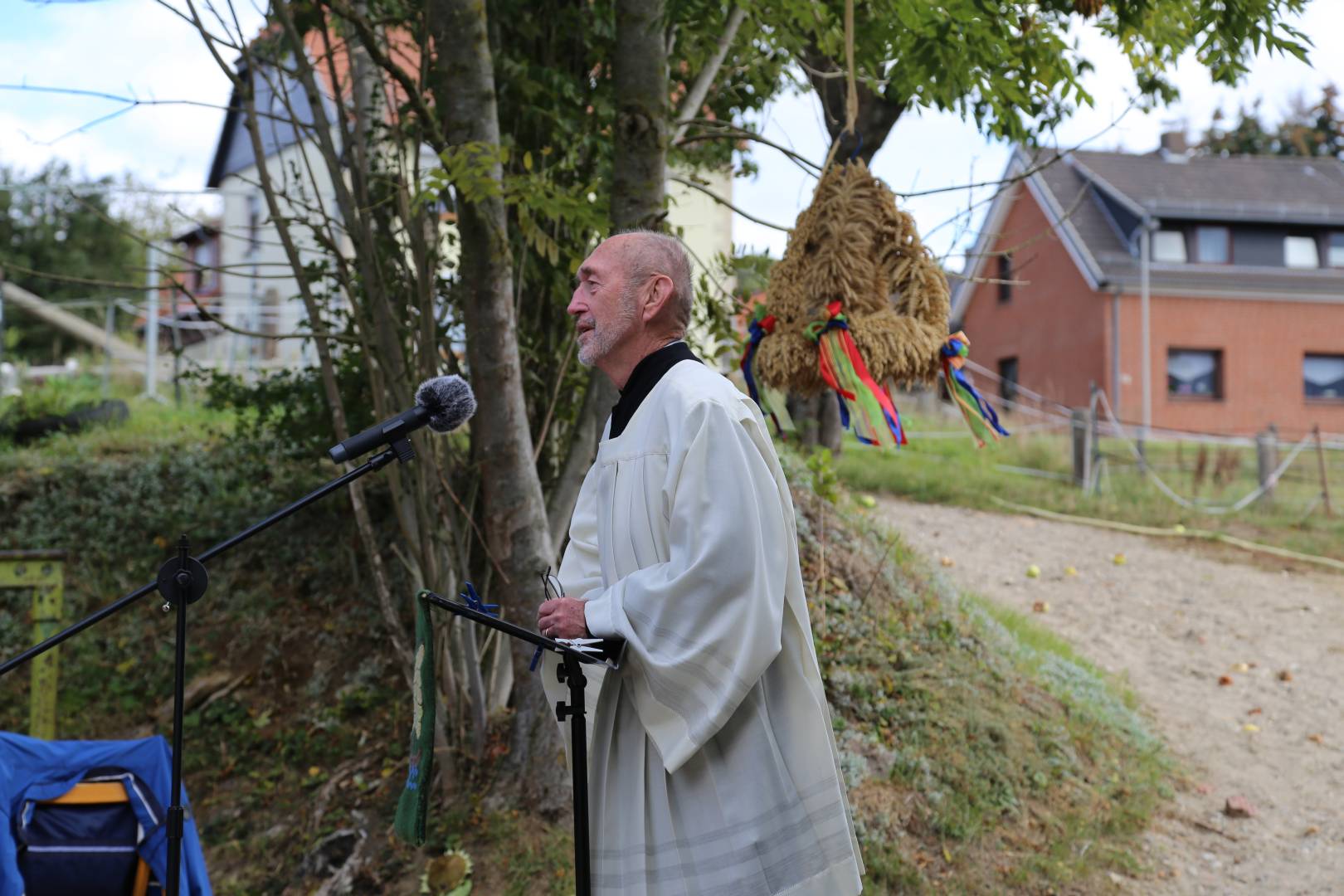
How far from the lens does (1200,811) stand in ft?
18.4

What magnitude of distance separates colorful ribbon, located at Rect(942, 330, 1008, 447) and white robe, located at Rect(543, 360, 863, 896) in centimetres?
145

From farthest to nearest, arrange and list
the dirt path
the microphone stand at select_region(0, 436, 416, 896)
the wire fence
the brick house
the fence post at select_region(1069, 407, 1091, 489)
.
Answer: the brick house, the fence post at select_region(1069, 407, 1091, 489), the wire fence, the dirt path, the microphone stand at select_region(0, 436, 416, 896)

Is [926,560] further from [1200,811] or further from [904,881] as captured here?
[904,881]

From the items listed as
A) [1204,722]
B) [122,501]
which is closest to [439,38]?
[122,501]

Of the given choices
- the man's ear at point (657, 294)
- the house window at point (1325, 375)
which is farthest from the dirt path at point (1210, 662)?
the house window at point (1325, 375)

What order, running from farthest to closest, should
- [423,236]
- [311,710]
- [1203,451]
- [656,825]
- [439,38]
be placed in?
[1203,451], [311,710], [423,236], [439,38], [656,825]

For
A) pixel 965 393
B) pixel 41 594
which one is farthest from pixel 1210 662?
pixel 41 594

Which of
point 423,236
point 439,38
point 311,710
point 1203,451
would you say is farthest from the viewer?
point 1203,451

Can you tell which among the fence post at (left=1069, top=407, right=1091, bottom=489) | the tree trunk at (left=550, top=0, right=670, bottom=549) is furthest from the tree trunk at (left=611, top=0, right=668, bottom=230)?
the fence post at (left=1069, top=407, right=1091, bottom=489)

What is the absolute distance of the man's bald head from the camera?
8.41 ft

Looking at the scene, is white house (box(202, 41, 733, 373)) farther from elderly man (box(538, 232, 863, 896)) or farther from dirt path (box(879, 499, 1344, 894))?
dirt path (box(879, 499, 1344, 894))

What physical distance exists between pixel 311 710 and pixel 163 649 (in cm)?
130

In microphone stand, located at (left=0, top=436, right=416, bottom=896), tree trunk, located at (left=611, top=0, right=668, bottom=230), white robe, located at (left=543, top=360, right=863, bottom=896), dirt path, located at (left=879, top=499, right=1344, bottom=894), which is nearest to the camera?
white robe, located at (left=543, top=360, right=863, bottom=896)

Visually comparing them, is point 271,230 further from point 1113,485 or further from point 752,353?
point 1113,485
